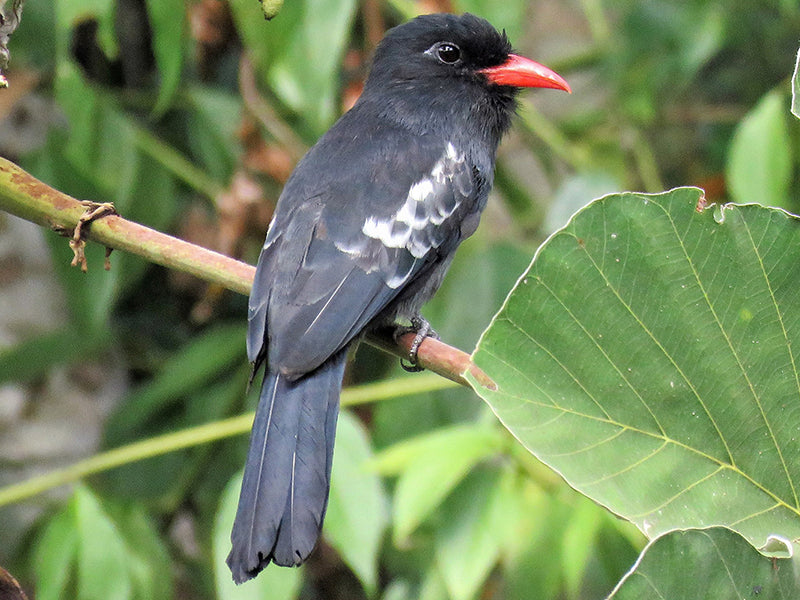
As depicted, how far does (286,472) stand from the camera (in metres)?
1.68

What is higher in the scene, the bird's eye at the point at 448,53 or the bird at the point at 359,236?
the bird's eye at the point at 448,53

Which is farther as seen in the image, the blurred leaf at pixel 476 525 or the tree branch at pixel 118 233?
the blurred leaf at pixel 476 525

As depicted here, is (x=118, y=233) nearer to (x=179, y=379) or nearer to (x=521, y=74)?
(x=521, y=74)

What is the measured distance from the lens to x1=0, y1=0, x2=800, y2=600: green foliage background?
87.7 inches

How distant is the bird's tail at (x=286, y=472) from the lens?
5.05 feet

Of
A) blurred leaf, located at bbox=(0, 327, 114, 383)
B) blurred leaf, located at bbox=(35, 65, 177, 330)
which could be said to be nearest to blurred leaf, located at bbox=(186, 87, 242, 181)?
blurred leaf, located at bbox=(35, 65, 177, 330)

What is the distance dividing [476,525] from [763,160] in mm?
1266

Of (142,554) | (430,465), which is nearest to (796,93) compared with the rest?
(430,465)

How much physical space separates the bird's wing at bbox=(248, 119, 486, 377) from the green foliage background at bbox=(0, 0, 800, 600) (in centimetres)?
29

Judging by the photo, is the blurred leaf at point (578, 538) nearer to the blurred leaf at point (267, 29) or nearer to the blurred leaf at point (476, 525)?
the blurred leaf at point (476, 525)

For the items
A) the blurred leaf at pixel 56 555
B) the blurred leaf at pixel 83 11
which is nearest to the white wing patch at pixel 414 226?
the blurred leaf at pixel 83 11

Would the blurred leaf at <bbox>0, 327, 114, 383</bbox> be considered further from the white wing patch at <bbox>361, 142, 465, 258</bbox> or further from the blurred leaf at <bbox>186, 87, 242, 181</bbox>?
the white wing patch at <bbox>361, 142, 465, 258</bbox>

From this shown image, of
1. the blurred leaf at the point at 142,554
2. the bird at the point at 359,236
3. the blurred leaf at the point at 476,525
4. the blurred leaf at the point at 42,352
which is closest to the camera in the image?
the bird at the point at 359,236

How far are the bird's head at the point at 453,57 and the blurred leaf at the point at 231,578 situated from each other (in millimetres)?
1251
